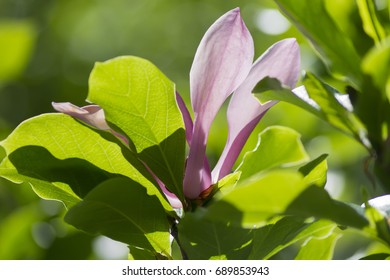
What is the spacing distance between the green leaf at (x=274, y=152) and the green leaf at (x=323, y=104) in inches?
1.3

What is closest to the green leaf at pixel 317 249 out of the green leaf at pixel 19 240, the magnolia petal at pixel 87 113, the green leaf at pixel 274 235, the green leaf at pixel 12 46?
the green leaf at pixel 274 235

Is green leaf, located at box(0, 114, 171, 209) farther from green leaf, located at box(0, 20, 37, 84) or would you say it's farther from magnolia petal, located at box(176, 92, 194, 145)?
green leaf, located at box(0, 20, 37, 84)

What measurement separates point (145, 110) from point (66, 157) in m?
0.11

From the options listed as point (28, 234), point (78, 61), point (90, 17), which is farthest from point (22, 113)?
point (28, 234)

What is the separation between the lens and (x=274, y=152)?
2.59 ft

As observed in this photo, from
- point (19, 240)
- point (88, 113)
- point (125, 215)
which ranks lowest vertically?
point (19, 240)

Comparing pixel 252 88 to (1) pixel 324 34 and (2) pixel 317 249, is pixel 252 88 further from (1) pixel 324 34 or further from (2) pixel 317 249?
(2) pixel 317 249

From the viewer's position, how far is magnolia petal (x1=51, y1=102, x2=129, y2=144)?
2.53 ft

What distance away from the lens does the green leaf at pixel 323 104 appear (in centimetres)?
75

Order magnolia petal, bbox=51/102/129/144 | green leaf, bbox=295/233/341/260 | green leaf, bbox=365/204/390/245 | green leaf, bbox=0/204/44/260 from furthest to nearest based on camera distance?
1. green leaf, bbox=0/204/44/260
2. green leaf, bbox=295/233/341/260
3. magnolia petal, bbox=51/102/129/144
4. green leaf, bbox=365/204/390/245

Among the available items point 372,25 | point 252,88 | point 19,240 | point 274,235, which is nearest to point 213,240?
point 274,235

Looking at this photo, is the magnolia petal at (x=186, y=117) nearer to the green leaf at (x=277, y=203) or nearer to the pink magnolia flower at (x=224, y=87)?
the pink magnolia flower at (x=224, y=87)

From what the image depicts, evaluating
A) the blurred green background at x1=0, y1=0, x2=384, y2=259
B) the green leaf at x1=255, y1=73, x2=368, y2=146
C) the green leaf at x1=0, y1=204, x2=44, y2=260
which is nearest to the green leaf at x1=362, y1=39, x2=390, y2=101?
the green leaf at x1=255, y1=73, x2=368, y2=146

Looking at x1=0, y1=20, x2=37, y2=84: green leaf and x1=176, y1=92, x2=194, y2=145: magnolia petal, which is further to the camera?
x1=0, y1=20, x2=37, y2=84: green leaf
